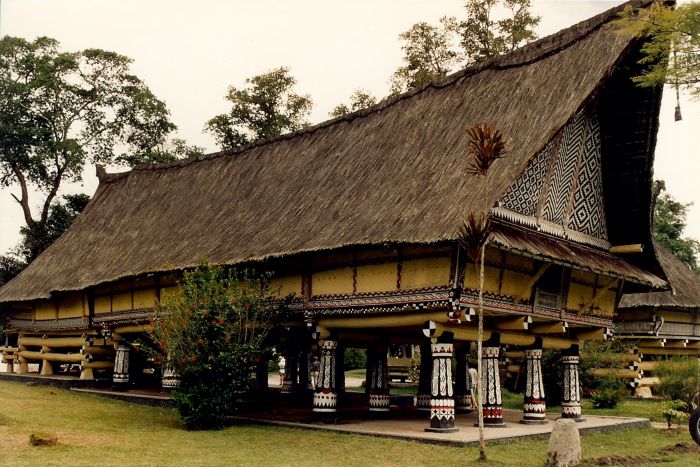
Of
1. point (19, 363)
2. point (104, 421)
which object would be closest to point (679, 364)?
point (104, 421)

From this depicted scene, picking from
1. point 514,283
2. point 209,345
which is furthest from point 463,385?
point 209,345

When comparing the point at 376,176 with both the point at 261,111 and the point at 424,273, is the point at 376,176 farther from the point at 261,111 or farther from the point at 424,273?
the point at 261,111

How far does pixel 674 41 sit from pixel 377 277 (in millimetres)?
6618

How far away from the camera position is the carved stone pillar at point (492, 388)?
624 inches

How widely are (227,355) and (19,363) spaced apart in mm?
15841

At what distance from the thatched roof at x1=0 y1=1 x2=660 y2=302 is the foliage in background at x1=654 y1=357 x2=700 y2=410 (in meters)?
4.88

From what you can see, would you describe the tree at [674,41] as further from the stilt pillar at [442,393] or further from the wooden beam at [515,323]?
the stilt pillar at [442,393]

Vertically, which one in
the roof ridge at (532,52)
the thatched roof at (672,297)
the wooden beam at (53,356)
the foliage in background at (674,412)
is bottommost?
the foliage in background at (674,412)

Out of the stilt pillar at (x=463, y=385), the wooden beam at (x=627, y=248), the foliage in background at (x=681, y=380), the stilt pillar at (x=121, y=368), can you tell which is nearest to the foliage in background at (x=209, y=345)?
the stilt pillar at (x=463, y=385)

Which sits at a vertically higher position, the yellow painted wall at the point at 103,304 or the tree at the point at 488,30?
the tree at the point at 488,30

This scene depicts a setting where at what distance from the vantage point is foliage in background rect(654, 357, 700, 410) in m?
19.8

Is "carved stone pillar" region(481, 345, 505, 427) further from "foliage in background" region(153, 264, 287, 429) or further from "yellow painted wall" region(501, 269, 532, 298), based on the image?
"foliage in background" region(153, 264, 287, 429)

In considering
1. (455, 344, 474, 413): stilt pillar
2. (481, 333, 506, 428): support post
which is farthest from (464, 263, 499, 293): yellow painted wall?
(455, 344, 474, 413): stilt pillar

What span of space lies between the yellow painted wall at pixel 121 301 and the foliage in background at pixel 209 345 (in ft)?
20.9
